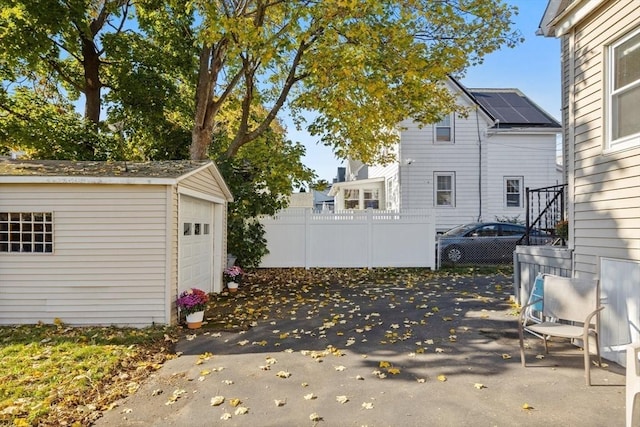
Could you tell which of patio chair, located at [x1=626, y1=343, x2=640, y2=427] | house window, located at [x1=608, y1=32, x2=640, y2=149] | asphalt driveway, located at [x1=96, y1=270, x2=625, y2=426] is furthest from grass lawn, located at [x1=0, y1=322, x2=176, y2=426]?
house window, located at [x1=608, y1=32, x2=640, y2=149]

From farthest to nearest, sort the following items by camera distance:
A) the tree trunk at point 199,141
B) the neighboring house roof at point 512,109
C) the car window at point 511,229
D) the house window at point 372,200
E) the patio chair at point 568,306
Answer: the house window at point 372,200 → the neighboring house roof at point 512,109 → the car window at point 511,229 → the tree trunk at point 199,141 → the patio chair at point 568,306

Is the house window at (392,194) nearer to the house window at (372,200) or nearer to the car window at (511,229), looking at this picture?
the house window at (372,200)

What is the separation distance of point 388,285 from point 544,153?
36.4ft

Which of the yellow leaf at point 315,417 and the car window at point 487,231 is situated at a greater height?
the car window at point 487,231

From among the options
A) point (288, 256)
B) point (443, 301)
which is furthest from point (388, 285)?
point (288, 256)

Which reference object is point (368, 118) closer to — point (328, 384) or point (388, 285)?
point (388, 285)

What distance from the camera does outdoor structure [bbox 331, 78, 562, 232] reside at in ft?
54.9

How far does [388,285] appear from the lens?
1052 cm

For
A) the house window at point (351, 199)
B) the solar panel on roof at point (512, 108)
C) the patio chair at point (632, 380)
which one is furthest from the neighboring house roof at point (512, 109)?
the patio chair at point (632, 380)

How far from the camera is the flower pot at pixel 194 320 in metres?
6.85

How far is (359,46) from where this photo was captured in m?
9.93

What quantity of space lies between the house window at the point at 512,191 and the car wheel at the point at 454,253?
547cm

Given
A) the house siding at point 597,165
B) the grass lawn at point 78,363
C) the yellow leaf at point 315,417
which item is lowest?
the grass lawn at point 78,363

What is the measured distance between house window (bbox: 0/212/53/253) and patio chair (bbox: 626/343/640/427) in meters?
7.91
